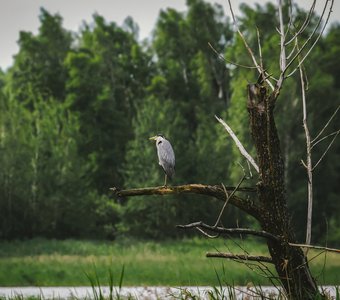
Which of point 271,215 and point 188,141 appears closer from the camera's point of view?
point 271,215

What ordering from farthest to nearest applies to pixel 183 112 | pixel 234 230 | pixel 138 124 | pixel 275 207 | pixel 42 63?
1. pixel 42 63
2. pixel 183 112
3. pixel 138 124
4. pixel 275 207
5. pixel 234 230

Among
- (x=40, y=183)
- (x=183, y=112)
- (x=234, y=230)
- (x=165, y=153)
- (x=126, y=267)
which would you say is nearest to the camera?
(x=234, y=230)

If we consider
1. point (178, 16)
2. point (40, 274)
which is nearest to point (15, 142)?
point (40, 274)

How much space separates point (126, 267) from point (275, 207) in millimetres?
14489

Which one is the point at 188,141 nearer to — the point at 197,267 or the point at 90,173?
the point at 90,173

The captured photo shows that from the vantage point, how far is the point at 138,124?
117 feet

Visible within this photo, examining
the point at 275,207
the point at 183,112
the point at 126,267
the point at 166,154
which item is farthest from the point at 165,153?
the point at 183,112

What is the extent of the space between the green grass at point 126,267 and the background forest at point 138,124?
6.21 m

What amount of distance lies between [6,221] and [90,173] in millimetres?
7186

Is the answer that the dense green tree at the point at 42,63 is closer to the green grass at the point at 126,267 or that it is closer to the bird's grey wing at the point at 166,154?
the green grass at the point at 126,267

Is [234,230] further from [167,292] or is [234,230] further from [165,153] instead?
[165,153]

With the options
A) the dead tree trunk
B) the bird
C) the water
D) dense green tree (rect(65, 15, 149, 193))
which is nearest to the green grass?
the water

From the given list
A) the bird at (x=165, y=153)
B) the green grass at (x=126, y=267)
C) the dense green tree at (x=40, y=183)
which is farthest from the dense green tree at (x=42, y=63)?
the bird at (x=165, y=153)

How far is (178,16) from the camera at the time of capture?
4531 centimetres
